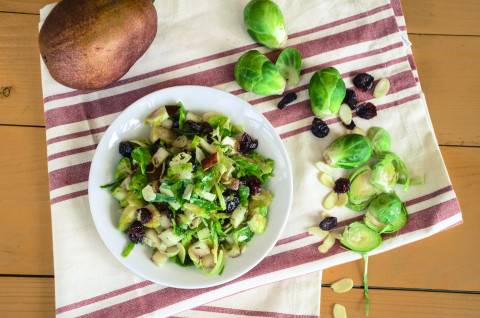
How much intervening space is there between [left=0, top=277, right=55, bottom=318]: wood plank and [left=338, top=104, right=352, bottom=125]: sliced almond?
1.24 metres

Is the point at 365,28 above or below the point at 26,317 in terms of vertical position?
above

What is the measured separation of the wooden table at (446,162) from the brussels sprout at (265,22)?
22.6 inches

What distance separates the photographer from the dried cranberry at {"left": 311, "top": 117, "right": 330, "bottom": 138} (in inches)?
64.4

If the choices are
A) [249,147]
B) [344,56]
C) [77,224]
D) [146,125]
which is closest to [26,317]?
[77,224]

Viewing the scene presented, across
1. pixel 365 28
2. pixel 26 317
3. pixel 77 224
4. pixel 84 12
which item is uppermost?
pixel 84 12

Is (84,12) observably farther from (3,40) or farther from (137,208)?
(137,208)

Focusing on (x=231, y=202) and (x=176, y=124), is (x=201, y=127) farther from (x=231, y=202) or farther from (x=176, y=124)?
(x=231, y=202)

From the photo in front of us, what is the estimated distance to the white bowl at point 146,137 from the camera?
1482 millimetres

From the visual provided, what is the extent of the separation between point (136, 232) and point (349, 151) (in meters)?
0.78

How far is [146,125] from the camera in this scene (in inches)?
60.9

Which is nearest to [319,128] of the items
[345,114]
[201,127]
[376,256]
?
[345,114]

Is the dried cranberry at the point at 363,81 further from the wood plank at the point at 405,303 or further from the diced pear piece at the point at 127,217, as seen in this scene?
the diced pear piece at the point at 127,217

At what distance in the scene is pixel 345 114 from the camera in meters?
1.66

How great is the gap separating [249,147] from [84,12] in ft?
2.23
